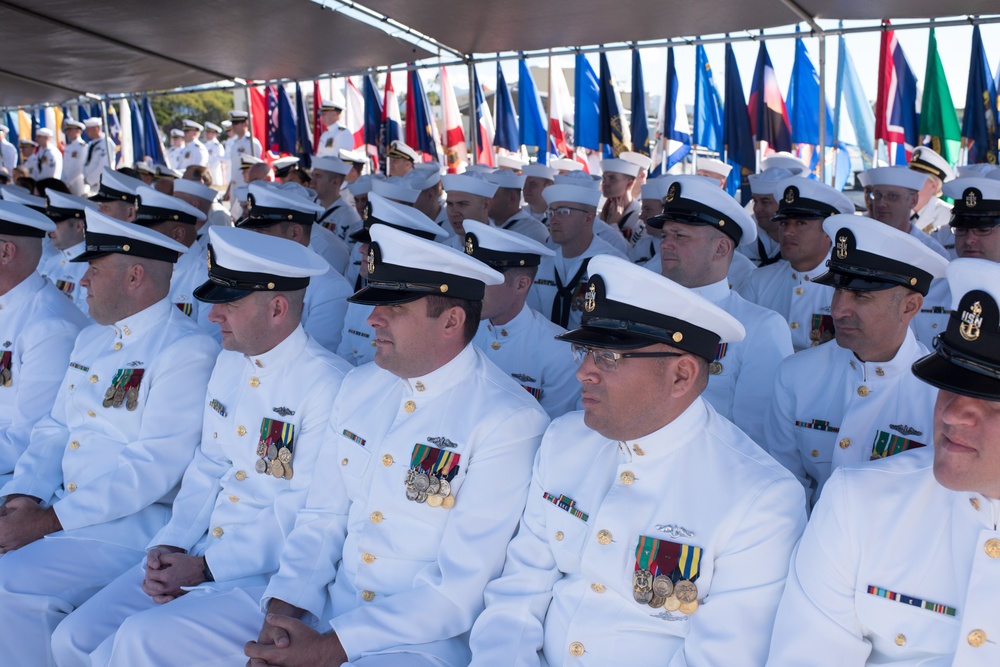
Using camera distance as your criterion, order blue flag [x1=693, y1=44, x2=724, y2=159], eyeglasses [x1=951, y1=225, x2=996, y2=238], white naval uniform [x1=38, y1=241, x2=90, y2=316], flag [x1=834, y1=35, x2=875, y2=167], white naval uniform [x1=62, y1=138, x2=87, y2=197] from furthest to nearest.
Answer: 1. white naval uniform [x1=62, y1=138, x2=87, y2=197]
2. blue flag [x1=693, y1=44, x2=724, y2=159]
3. flag [x1=834, y1=35, x2=875, y2=167]
4. white naval uniform [x1=38, y1=241, x2=90, y2=316]
5. eyeglasses [x1=951, y1=225, x2=996, y2=238]

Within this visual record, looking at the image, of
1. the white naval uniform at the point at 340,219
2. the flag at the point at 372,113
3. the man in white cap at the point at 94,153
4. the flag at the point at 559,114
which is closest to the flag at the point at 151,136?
the man in white cap at the point at 94,153

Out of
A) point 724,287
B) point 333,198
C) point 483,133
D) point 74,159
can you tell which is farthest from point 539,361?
point 74,159

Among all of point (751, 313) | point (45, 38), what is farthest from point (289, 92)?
point (751, 313)

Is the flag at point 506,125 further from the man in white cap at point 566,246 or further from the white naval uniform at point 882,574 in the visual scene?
the white naval uniform at point 882,574

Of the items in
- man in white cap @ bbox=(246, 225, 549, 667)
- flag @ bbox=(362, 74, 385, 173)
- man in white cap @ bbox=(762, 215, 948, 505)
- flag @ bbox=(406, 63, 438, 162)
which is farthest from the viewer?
flag @ bbox=(362, 74, 385, 173)

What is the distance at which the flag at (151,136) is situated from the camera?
519 inches

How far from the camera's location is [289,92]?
11844mm

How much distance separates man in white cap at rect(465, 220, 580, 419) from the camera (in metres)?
3.76

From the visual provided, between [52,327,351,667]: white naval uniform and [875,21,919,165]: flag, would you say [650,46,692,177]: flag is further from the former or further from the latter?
[52,327,351,667]: white naval uniform

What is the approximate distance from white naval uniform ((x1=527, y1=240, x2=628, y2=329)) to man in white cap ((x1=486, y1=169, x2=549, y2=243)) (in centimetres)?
118

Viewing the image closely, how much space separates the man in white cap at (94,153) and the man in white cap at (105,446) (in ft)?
39.3

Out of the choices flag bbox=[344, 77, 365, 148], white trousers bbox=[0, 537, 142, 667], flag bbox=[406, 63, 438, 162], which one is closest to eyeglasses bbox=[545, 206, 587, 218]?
white trousers bbox=[0, 537, 142, 667]

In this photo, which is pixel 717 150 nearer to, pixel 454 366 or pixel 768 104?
pixel 768 104

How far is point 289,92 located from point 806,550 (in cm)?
1120
